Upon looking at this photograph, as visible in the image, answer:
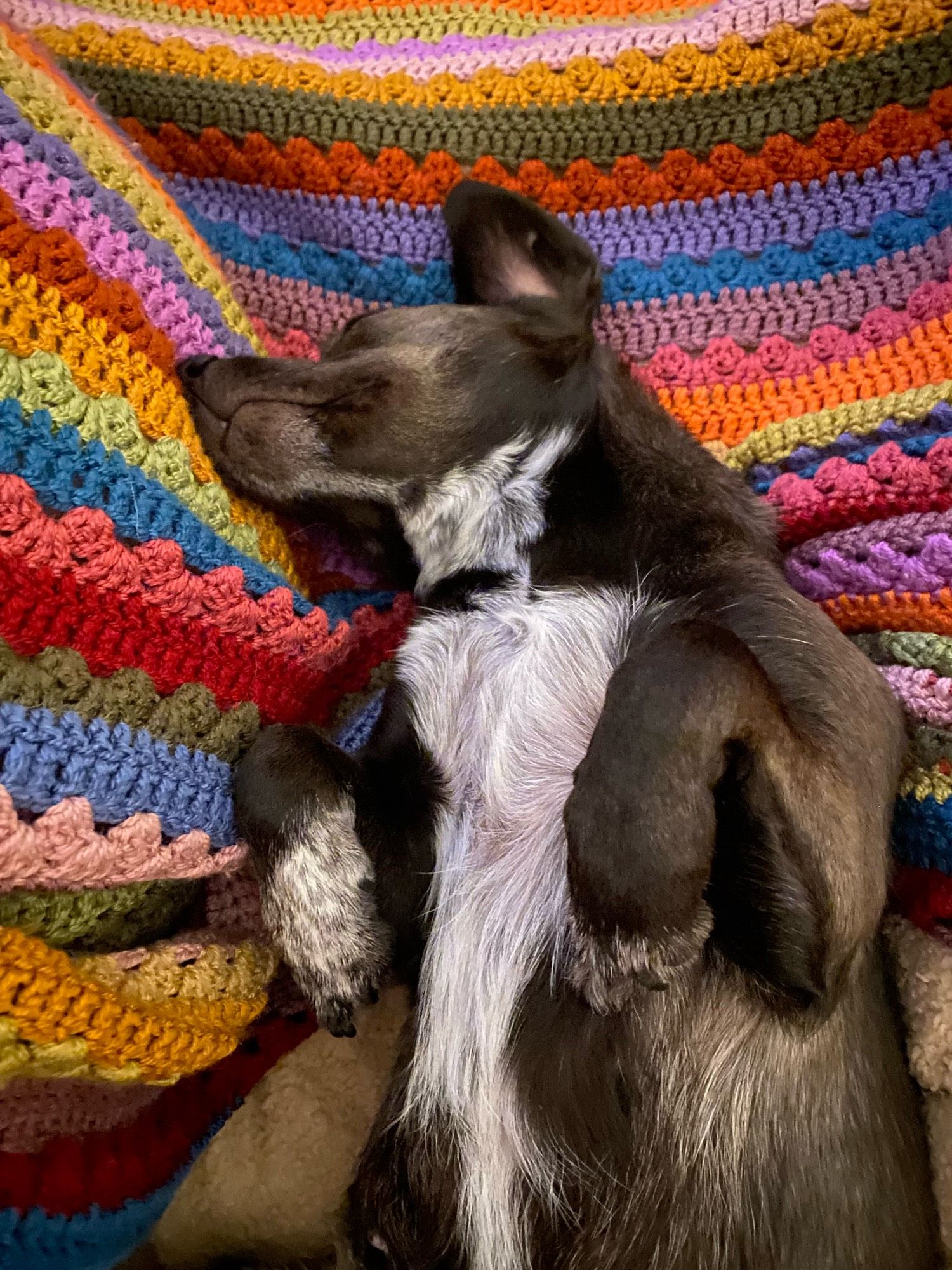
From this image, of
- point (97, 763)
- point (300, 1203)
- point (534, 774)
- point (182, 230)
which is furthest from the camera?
point (300, 1203)

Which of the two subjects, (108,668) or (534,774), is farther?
(534,774)

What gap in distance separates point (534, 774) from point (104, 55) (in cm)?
202

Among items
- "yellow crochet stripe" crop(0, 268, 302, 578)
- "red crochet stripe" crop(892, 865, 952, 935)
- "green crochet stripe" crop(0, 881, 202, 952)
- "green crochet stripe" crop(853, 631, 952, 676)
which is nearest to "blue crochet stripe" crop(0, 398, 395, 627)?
"yellow crochet stripe" crop(0, 268, 302, 578)

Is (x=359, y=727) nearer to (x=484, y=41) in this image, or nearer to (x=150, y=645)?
(x=150, y=645)

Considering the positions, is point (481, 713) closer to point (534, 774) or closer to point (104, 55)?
point (534, 774)

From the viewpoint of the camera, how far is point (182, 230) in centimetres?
204

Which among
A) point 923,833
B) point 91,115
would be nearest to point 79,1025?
point 923,833

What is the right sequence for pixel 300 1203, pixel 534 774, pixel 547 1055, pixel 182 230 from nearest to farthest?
pixel 547 1055, pixel 534 774, pixel 182 230, pixel 300 1203

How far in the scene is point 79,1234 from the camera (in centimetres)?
179

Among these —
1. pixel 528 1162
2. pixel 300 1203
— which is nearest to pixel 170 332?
pixel 528 1162

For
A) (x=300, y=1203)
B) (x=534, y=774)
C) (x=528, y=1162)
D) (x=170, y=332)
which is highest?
(x=170, y=332)

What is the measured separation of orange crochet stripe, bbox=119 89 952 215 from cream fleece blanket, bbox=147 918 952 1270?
2.01 meters

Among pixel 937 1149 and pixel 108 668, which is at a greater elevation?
pixel 108 668

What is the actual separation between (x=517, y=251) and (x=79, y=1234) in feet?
7.26
